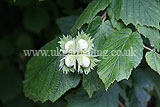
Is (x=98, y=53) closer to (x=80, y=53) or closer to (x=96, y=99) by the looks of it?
(x=80, y=53)

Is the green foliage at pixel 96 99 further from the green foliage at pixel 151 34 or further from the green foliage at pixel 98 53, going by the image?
the green foliage at pixel 151 34

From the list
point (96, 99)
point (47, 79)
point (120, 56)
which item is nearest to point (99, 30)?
point (120, 56)

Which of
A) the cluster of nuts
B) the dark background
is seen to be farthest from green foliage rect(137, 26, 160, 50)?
the dark background

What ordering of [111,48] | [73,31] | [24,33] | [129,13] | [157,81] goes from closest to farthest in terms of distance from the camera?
1. [111,48]
2. [129,13]
3. [73,31]
4. [157,81]
5. [24,33]

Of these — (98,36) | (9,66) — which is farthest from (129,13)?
(9,66)

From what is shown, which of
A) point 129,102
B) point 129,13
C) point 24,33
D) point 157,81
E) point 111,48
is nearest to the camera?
point 111,48

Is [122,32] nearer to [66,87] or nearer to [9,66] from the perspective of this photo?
[66,87]

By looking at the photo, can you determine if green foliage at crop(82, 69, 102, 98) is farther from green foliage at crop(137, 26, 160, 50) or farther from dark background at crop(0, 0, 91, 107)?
dark background at crop(0, 0, 91, 107)

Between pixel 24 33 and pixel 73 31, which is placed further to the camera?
pixel 24 33
